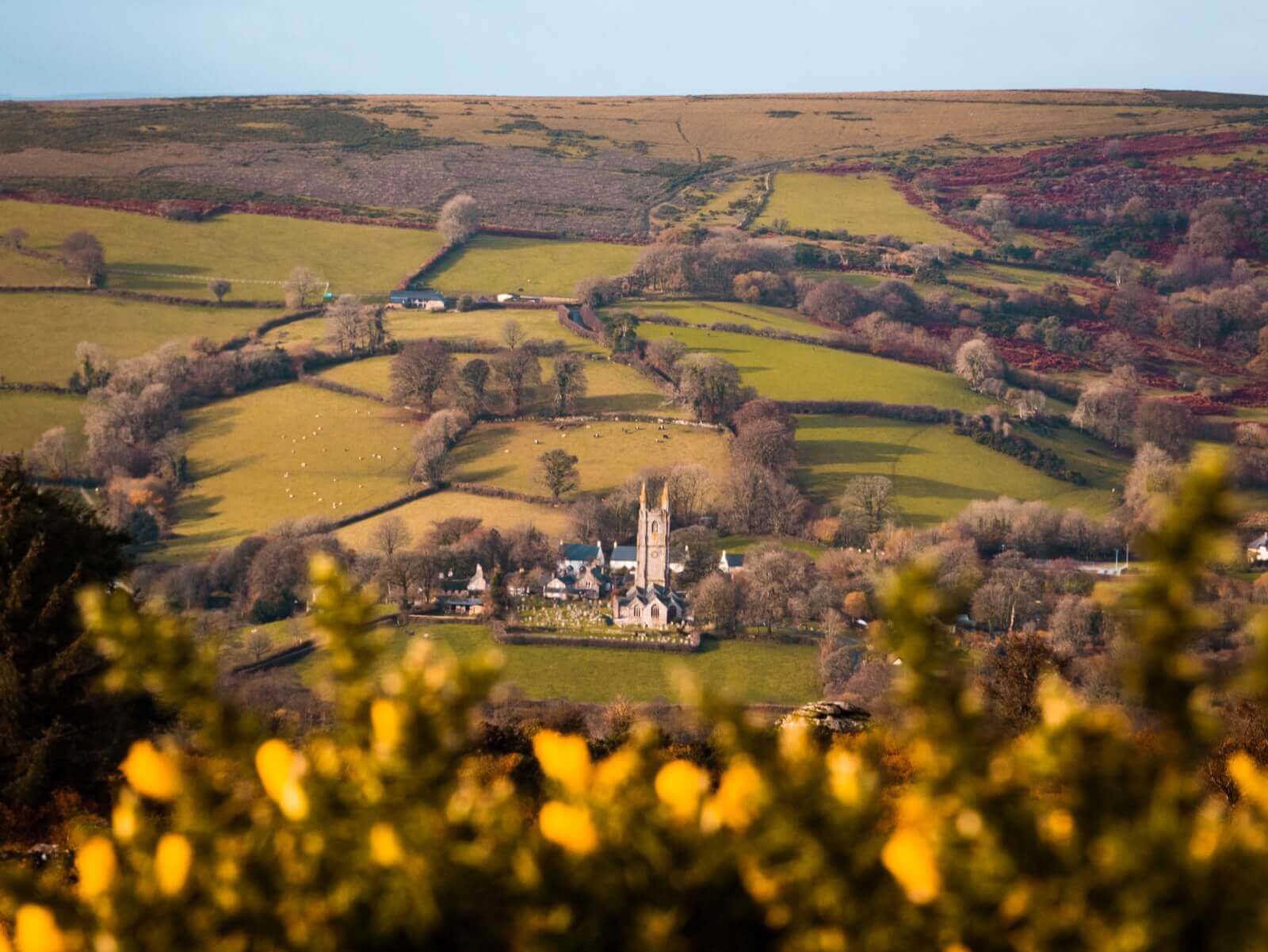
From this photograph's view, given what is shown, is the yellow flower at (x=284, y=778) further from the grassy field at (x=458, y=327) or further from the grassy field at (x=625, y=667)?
the grassy field at (x=458, y=327)

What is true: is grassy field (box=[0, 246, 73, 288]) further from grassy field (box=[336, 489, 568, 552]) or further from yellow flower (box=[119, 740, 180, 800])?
yellow flower (box=[119, 740, 180, 800])

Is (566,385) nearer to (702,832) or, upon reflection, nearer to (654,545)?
(654,545)

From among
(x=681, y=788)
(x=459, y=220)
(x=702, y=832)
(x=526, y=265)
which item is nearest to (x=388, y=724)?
(x=681, y=788)

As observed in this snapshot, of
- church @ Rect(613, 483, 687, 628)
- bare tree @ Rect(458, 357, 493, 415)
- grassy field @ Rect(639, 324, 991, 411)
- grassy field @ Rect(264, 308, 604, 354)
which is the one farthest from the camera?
grassy field @ Rect(264, 308, 604, 354)

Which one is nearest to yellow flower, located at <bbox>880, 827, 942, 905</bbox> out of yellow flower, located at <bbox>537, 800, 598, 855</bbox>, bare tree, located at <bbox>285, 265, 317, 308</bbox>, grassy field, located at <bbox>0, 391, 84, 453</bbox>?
yellow flower, located at <bbox>537, 800, 598, 855</bbox>

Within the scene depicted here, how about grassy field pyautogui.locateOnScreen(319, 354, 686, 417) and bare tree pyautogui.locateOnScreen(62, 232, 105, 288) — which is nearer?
grassy field pyautogui.locateOnScreen(319, 354, 686, 417)

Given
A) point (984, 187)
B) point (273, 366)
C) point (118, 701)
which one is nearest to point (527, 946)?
point (118, 701)

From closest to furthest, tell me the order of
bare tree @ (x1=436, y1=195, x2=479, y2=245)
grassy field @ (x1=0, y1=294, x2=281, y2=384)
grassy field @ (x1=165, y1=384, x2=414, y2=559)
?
grassy field @ (x1=165, y1=384, x2=414, y2=559) < grassy field @ (x1=0, y1=294, x2=281, y2=384) < bare tree @ (x1=436, y1=195, x2=479, y2=245)
